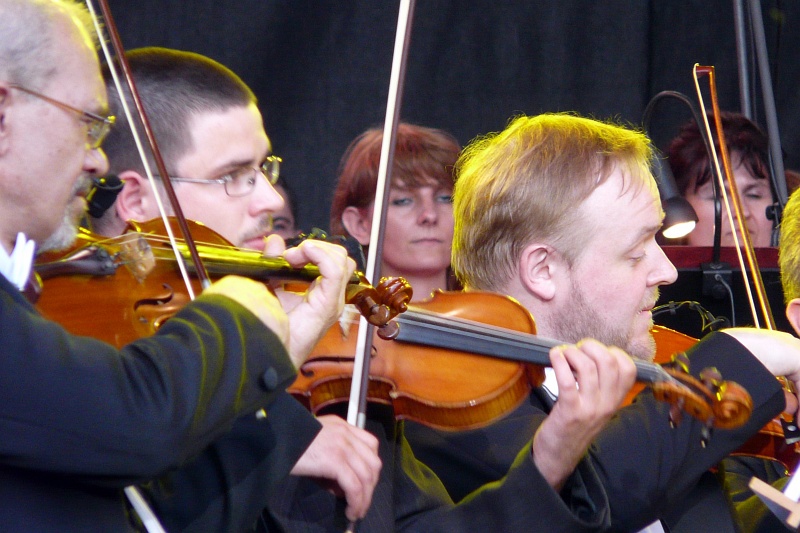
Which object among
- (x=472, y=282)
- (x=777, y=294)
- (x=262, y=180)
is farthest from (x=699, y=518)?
(x=262, y=180)

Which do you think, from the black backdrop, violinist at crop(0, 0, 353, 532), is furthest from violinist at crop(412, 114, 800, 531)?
the black backdrop

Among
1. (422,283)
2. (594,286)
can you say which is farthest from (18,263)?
(422,283)

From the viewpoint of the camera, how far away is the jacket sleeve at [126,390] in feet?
2.90

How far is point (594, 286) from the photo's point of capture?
5.77 feet

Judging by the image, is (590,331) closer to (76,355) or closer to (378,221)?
(378,221)

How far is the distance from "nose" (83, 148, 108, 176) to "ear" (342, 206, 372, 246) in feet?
5.05

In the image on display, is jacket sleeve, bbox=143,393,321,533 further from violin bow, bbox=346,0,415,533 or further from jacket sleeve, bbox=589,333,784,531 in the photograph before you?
jacket sleeve, bbox=589,333,784,531

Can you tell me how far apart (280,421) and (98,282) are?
0.28 metres

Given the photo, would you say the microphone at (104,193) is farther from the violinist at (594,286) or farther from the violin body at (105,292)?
the violinist at (594,286)

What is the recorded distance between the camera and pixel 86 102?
1163mm

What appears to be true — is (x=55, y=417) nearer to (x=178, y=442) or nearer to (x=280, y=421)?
(x=178, y=442)

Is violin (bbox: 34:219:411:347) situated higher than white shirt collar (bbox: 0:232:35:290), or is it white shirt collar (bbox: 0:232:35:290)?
white shirt collar (bbox: 0:232:35:290)

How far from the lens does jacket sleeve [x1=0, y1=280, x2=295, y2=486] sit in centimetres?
88

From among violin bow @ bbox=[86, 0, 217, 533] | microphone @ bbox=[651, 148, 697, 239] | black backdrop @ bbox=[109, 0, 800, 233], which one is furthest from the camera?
black backdrop @ bbox=[109, 0, 800, 233]
